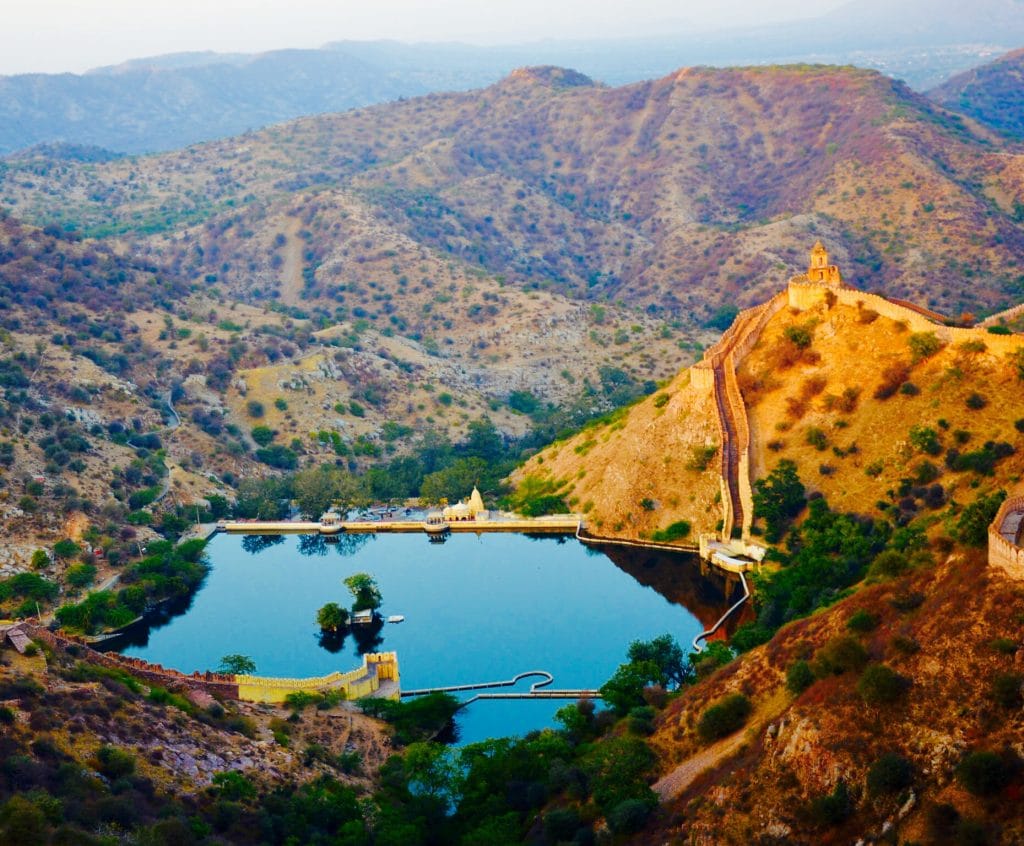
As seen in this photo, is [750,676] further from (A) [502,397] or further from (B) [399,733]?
(A) [502,397]

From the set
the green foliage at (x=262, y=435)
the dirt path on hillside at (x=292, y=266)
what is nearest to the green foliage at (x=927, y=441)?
the green foliage at (x=262, y=435)

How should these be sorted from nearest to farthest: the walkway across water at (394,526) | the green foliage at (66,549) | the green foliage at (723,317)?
the green foliage at (66,549)
the walkway across water at (394,526)
the green foliage at (723,317)

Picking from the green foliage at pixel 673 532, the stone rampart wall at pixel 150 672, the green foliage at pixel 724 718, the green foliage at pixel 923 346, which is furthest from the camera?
the green foliage at pixel 673 532

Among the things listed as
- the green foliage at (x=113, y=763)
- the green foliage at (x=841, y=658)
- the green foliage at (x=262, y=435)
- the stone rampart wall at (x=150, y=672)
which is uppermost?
the green foliage at (x=841, y=658)

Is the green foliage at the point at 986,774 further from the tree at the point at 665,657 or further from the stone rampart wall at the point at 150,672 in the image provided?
the stone rampart wall at the point at 150,672

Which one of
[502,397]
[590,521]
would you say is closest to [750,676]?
[590,521]

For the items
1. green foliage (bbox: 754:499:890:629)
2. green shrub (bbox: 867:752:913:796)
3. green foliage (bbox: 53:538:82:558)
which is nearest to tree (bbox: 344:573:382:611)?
green foliage (bbox: 53:538:82:558)

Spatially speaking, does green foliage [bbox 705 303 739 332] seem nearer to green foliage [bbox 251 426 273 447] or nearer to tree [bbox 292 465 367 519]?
green foliage [bbox 251 426 273 447]
